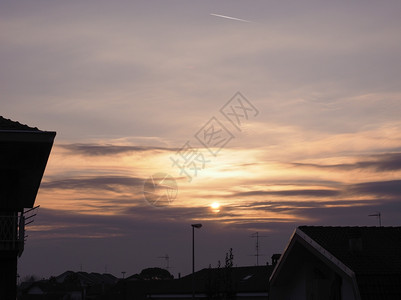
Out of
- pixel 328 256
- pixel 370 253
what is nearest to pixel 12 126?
pixel 328 256

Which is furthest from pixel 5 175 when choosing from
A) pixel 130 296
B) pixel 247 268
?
pixel 130 296

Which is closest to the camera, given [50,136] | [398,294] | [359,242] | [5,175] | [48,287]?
[398,294]

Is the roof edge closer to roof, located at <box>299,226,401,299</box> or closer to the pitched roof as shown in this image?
roof, located at <box>299,226,401,299</box>

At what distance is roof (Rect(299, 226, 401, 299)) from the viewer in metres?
21.0

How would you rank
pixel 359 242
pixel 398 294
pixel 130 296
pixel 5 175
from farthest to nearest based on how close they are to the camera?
pixel 130 296, pixel 5 175, pixel 359 242, pixel 398 294

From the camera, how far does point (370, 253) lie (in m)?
23.1

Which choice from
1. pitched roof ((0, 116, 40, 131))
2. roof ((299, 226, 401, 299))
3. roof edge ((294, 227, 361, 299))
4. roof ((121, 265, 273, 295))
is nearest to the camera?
roof edge ((294, 227, 361, 299))

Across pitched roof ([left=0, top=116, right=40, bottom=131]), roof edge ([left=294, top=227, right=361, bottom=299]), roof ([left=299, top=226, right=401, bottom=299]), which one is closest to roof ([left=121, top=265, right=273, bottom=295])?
pitched roof ([left=0, top=116, right=40, bottom=131])

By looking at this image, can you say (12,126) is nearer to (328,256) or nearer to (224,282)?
(328,256)

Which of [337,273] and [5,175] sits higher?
[5,175]

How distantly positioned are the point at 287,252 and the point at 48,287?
436 ft

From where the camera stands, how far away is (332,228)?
2595 centimetres

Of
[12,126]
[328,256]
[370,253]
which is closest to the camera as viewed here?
[328,256]

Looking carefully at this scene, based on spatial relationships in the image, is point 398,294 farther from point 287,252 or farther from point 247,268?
point 247,268
